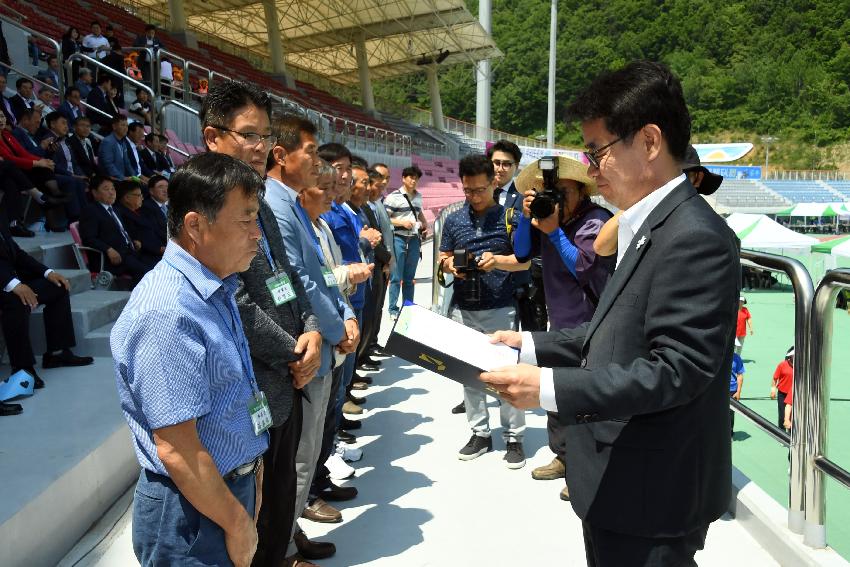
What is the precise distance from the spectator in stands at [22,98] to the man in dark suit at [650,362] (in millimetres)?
7120

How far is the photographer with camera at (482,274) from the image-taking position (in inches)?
146

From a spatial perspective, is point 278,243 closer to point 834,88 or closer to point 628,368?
point 628,368

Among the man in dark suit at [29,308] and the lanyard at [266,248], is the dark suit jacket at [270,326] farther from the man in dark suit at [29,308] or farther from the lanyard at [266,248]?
the man in dark suit at [29,308]

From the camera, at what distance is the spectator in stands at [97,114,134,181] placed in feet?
23.2

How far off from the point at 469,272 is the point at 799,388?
1758mm

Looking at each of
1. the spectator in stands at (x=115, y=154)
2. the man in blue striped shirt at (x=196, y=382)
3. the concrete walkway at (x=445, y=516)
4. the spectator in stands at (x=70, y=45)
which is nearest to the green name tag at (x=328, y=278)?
the man in blue striped shirt at (x=196, y=382)

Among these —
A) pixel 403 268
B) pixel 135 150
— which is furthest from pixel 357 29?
pixel 403 268

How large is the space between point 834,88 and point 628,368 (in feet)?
265

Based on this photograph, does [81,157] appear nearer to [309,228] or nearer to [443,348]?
[309,228]

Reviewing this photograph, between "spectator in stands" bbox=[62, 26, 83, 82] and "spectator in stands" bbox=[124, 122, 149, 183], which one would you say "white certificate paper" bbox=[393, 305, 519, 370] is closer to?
"spectator in stands" bbox=[124, 122, 149, 183]

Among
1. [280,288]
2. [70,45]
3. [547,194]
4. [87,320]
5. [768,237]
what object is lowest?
[768,237]

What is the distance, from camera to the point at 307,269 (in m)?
2.42

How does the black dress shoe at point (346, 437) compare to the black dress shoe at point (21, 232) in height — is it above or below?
below

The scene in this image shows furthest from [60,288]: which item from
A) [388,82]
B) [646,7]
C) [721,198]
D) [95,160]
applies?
[646,7]
